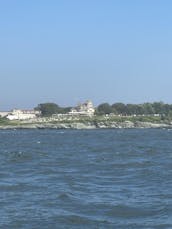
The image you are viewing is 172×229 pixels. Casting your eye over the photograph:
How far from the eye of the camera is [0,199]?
26.1 metres

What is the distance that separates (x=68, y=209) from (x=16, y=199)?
288cm

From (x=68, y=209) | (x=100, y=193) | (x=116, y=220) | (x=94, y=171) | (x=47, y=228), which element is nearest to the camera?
(x=47, y=228)

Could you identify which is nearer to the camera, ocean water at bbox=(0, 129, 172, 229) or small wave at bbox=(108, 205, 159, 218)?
ocean water at bbox=(0, 129, 172, 229)

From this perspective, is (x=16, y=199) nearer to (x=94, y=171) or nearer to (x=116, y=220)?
(x=116, y=220)

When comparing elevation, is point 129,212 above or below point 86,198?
below

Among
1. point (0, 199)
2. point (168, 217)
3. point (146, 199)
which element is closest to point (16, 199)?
point (0, 199)

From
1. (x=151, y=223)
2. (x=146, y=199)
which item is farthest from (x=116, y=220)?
(x=146, y=199)

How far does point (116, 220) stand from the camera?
2188cm

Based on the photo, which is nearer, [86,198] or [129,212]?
[129,212]

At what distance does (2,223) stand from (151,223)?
462 centimetres

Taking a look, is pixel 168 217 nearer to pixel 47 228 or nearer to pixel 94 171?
pixel 47 228

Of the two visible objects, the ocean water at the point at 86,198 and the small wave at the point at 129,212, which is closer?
the ocean water at the point at 86,198

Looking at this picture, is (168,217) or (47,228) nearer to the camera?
(47,228)

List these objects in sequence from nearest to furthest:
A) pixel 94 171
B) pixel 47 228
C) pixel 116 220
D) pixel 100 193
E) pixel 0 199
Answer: pixel 47 228, pixel 116 220, pixel 0 199, pixel 100 193, pixel 94 171
